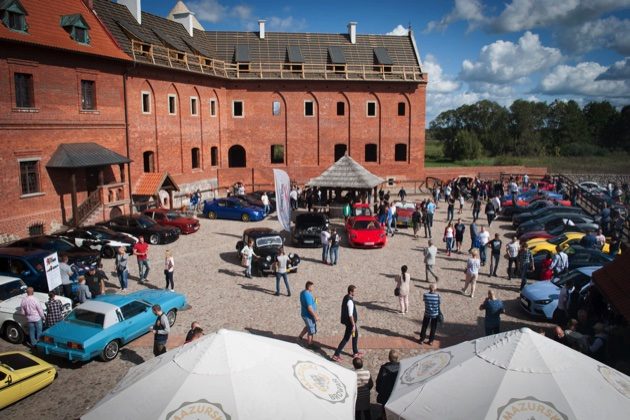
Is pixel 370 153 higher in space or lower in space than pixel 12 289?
higher

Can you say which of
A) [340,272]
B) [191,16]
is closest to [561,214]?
[340,272]

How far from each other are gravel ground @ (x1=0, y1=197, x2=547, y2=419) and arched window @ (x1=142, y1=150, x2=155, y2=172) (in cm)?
1023

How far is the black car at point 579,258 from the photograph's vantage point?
54.7ft

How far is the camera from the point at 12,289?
13.7 m

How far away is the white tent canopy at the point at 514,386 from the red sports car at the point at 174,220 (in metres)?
19.3

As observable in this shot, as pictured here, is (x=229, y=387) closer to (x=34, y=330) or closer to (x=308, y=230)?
(x=34, y=330)

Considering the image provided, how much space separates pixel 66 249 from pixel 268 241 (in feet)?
22.7

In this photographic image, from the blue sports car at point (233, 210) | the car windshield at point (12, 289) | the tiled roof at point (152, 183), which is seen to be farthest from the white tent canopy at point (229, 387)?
the tiled roof at point (152, 183)

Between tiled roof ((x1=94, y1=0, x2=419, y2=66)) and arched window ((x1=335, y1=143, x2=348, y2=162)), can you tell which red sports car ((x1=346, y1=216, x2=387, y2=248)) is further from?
tiled roof ((x1=94, y1=0, x2=419, y2=66))

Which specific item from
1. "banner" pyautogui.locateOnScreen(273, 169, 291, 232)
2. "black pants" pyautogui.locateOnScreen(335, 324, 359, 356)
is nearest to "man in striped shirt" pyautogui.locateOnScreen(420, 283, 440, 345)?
"black pants" pyautogui.locateOnScreen(335, 324, 359, 356)

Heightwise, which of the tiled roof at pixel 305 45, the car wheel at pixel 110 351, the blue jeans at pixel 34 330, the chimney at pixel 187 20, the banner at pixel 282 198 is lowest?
the car wheel at pixel 110 351

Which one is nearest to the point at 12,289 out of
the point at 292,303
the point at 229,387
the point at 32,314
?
the point at 32,314

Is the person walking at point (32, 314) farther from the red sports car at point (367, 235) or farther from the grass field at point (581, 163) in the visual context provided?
the grass field at point (581, 163)

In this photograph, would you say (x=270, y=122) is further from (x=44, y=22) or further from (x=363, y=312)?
(x=363, y=312)
